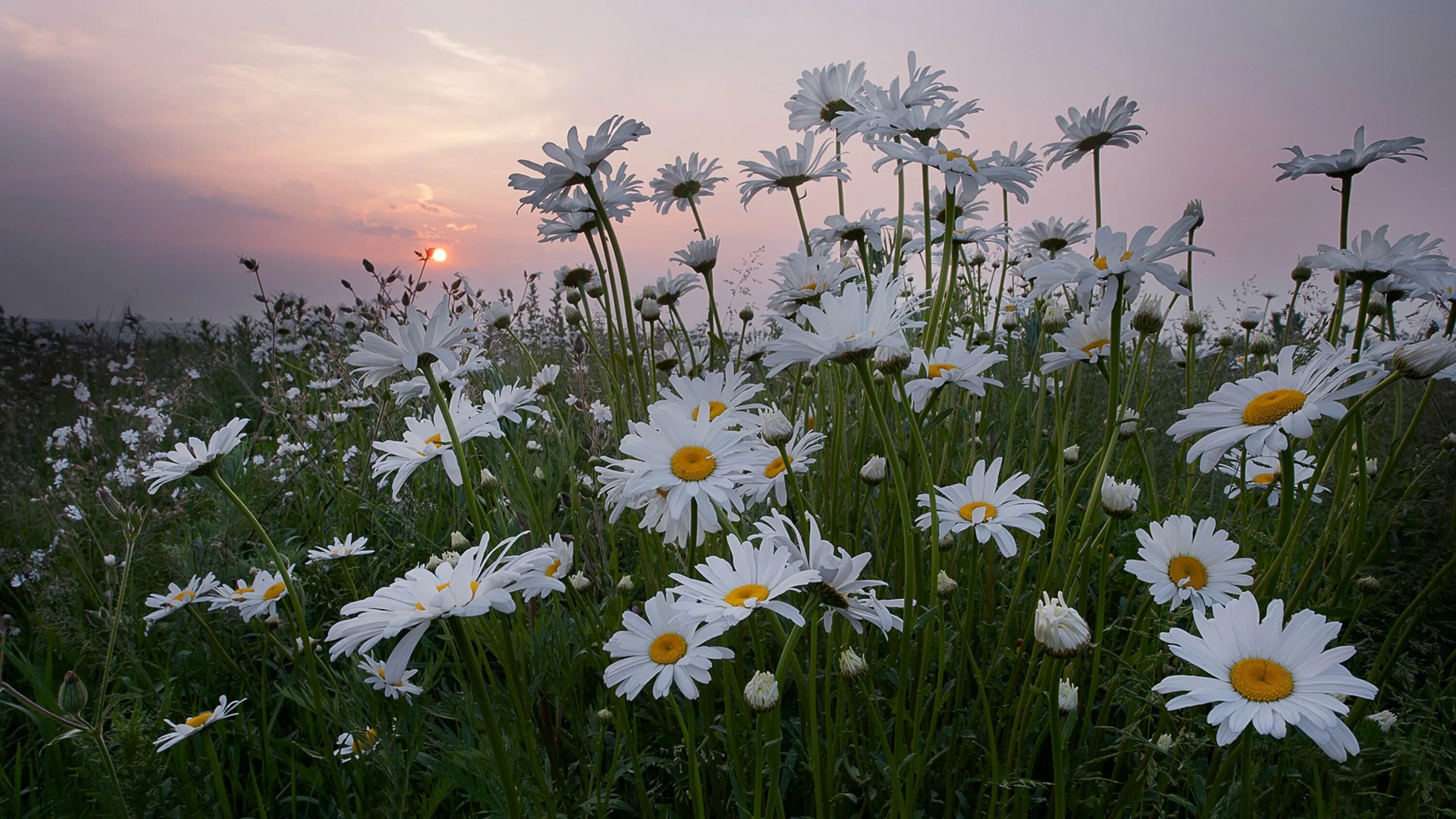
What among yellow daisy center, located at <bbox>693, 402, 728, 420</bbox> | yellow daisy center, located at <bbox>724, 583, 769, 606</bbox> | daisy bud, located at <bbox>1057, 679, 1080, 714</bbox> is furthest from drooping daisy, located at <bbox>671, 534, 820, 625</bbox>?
daisy bud, located at <bbox>1057, 679, 1080, 714</bbox>

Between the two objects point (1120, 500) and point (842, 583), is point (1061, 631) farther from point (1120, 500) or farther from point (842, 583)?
point (1120, 500)

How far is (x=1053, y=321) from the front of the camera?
6.50 ft

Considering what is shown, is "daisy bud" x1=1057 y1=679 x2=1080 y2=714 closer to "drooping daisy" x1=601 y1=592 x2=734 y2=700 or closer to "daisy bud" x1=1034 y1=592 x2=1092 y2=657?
"daisy bud" x1=1034 y1=592 x2=1092 y2=657

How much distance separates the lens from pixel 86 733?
4.46 ft

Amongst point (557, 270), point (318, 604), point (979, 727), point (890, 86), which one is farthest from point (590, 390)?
point (979, 727)

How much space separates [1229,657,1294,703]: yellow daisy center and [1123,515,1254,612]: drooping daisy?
0.29 m

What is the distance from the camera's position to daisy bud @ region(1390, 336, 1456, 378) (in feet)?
3.47

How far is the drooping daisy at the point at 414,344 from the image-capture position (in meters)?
1.24

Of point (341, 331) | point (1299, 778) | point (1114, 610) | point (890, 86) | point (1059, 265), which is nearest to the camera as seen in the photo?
point (1059, 265)

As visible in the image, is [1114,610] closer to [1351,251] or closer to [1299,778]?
[1299,778]

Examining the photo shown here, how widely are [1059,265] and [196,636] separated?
102 inches

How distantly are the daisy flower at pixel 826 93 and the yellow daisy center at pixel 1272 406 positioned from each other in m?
1.32

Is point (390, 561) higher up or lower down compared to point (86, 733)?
lower down

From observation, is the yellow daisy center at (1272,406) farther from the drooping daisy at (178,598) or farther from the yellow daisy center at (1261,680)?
the drooping daisy at (178,598)
